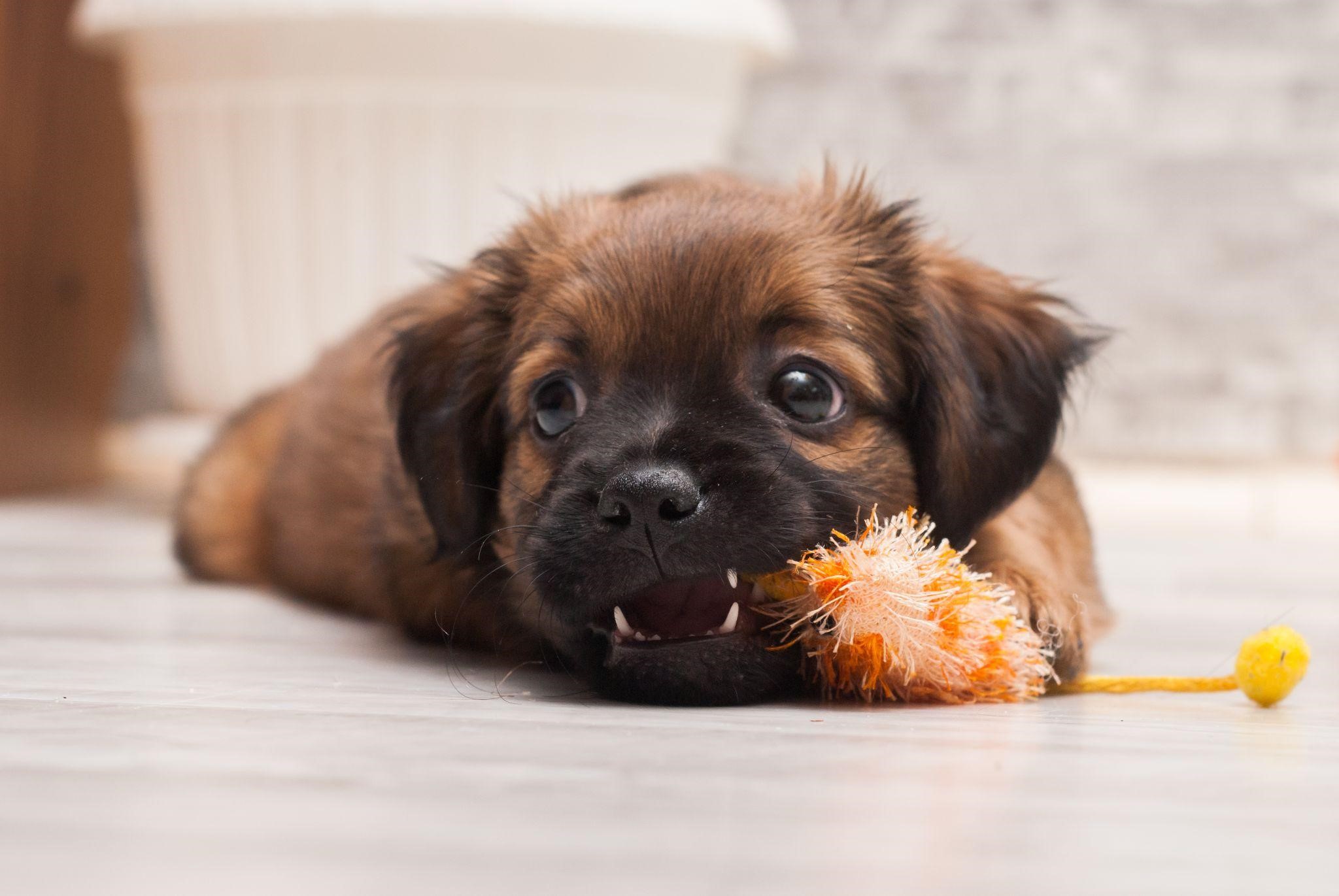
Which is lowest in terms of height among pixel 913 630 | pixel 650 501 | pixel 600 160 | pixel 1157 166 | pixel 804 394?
pixel 913 630

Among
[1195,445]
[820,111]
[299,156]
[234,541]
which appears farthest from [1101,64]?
[234,541]

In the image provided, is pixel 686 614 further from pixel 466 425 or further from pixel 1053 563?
pixel 1053 563

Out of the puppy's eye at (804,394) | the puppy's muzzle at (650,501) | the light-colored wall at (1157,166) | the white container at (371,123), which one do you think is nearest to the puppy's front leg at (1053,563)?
the puppy's eye at (804,394)

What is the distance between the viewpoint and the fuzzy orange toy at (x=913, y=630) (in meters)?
1.74

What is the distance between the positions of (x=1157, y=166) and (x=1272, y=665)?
15.5ft

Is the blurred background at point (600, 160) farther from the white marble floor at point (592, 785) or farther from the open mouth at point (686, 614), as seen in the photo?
the open mouth at point (686, 614)

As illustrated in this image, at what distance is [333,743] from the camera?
1.49 m

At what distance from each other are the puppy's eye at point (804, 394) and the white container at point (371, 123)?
8.11 ft

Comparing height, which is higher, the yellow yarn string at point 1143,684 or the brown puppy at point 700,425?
the brown puppy at point 700,425

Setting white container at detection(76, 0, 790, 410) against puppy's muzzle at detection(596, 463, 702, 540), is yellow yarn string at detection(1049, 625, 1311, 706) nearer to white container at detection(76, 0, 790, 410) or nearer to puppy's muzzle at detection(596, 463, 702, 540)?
puppy's muzzle at detection(596, 463, 702, 540)

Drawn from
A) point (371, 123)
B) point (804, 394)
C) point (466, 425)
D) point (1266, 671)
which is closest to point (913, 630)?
point (804, 394)

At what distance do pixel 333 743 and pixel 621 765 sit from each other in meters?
0.30

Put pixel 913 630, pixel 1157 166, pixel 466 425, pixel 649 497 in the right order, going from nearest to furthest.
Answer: pixel 649 497, pixel 913 630, pixel 466 425, pixel 1157 166

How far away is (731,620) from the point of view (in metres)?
1.80
